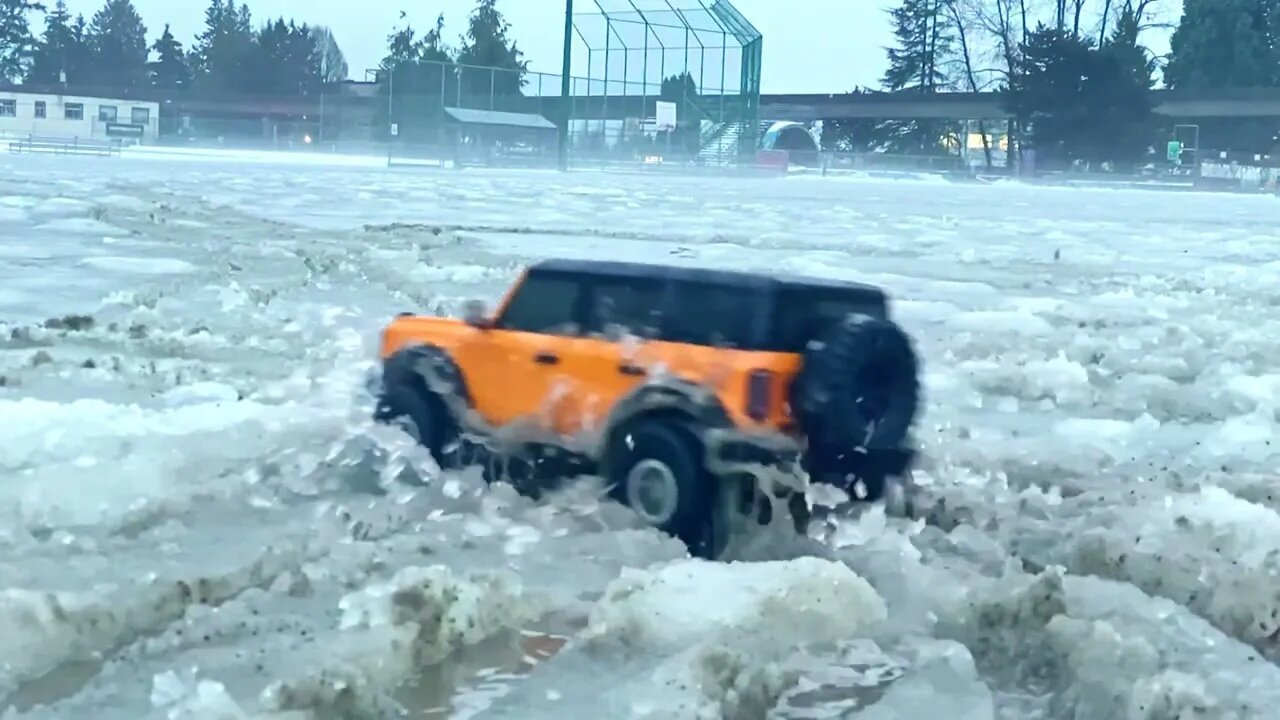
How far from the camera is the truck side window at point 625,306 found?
15.6ft

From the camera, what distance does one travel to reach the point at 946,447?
618 centimetres

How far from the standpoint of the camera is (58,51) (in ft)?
292

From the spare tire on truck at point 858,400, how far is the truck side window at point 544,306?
0.89 m

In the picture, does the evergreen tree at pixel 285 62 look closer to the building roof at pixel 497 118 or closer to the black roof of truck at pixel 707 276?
the building roof at pixel 497 118

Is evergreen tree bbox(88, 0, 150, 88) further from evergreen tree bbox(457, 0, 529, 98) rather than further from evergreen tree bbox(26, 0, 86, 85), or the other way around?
evergreen tree bbox(457, 0, 529, 98)

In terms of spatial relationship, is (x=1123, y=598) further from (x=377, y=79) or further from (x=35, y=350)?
(x=377, y=79)

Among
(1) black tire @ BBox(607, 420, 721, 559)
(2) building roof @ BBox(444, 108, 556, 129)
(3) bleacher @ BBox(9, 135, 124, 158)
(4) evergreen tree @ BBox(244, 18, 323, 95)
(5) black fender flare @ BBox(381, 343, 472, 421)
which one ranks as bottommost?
(1) black tire @ BBox(607, 420, 721, 559)

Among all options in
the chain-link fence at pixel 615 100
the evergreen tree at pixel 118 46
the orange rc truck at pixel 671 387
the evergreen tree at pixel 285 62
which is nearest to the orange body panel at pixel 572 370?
the orange rc truck at pixel 671 387

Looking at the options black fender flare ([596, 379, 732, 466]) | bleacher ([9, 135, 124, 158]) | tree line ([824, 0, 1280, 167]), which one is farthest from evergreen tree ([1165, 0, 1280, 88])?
black fender flare ([596, 379, 732, 466])

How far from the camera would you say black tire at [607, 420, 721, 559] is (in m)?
4.30

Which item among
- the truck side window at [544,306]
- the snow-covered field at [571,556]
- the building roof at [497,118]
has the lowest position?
the snow-covered field at [571,556]

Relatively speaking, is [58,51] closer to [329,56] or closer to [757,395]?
[329,56]

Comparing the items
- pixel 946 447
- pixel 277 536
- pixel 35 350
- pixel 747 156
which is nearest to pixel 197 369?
pixel 35 350

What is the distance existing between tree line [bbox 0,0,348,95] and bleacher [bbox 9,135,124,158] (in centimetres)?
2682
